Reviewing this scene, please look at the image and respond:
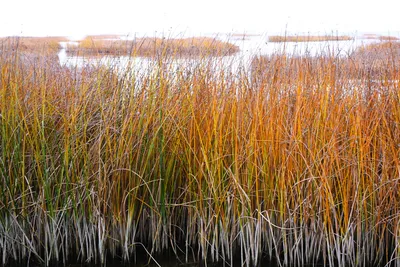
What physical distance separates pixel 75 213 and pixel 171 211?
66 cm

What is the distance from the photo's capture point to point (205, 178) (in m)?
2.89

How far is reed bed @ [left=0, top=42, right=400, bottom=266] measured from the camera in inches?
113

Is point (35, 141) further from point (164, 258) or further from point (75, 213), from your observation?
point (164, 258)

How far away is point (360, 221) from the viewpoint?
2.84 meters

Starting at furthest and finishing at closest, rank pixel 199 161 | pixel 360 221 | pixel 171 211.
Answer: pixel 171 211
pixel 199 161
pixel 360 221

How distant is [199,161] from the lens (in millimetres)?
3029

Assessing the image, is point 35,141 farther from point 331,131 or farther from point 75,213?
point 331,131

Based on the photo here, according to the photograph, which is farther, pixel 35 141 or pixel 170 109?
pixel 170 109

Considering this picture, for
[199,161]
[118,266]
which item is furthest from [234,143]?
[118,266]

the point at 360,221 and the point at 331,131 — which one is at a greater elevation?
the point at 331,131

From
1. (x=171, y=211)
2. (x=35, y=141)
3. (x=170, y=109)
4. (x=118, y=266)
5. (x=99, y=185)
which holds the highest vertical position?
(x=170, y=109)

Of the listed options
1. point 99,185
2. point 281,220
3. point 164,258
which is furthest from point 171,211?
point 281,220

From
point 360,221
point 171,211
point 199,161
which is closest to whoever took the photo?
point 360,221

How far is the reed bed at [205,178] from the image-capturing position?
2.87m
